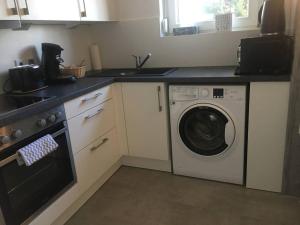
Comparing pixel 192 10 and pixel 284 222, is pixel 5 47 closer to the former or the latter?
pixel 192 10

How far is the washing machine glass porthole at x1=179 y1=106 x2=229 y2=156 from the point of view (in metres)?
2.10

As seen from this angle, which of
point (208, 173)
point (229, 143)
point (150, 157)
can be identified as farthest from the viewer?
point (150, 157)

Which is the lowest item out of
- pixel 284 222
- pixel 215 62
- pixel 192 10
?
pixel 284 222

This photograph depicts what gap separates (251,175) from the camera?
212 centimetres

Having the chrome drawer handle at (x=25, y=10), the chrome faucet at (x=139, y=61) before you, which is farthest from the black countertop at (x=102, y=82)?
the chrome drawer handle at (x=25, y=10)

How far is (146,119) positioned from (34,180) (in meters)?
1.04

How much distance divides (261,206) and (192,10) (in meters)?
1.84

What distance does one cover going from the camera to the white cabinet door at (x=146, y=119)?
2.23m

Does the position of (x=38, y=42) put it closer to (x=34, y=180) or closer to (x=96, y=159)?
(x=96, y=159)

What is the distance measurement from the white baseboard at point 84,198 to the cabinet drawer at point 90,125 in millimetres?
415

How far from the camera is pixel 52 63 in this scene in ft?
7.14

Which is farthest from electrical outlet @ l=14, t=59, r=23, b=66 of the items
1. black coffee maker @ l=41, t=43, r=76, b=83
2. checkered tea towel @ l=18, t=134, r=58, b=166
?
checkered tea towel @ l=18, t=134, r=58, b=166

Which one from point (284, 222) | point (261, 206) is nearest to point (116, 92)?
point (261, 206)

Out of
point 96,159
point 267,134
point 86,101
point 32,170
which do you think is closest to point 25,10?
point 86,101
